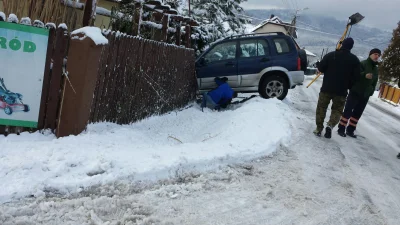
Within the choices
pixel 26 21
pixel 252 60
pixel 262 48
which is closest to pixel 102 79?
pixel 26 21

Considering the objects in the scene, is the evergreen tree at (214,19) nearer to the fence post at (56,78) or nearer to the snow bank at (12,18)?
the fence post at (56,78)

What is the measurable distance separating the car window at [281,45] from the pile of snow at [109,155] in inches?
149

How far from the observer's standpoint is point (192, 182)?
3.60 metres

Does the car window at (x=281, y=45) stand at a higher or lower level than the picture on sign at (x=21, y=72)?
higher

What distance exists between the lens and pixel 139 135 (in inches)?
219

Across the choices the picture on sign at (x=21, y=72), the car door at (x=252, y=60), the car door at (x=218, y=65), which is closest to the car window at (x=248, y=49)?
the car door at (x=252, y=60)

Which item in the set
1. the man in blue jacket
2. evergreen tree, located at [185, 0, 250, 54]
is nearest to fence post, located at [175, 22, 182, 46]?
the man in blue jacket

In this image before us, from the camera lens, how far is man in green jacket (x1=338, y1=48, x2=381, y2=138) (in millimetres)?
6566

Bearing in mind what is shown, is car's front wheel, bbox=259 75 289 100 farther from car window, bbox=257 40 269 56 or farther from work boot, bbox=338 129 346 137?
work boot, bbox=338 129 346 137

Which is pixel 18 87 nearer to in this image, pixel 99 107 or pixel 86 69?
pixel 86 69

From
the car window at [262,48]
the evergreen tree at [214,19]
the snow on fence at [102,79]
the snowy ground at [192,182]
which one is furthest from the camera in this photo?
the evergreen tree at [214,19]

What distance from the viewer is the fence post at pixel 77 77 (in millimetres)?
4340

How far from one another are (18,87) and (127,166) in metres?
1.93

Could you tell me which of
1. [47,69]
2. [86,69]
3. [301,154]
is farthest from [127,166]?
[301,154]
